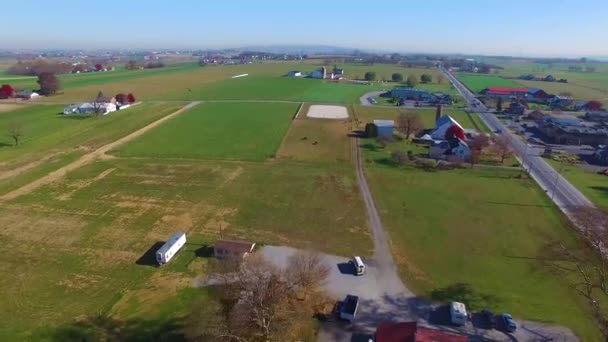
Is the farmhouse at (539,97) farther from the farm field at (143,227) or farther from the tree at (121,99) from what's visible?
the tree at (121,99)

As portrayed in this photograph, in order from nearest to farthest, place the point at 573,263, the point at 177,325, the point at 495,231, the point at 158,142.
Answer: the point at 177,325
the point at 573,263
the point at 495,231
the point at 158,142

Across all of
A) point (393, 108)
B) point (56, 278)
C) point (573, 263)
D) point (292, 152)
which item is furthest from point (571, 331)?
point (393, 108)

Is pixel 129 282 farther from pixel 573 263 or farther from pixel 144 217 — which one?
pixel 573 263

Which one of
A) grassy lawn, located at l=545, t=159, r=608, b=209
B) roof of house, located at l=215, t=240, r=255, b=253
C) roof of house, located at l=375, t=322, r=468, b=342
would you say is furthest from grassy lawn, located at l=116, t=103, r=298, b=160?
grassy lawn, located at l=545, t=159, r=608, b=209

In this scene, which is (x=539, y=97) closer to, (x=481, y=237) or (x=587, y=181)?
(x=587, y=181)

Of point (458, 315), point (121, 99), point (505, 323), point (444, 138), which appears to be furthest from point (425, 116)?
point (121, 99)

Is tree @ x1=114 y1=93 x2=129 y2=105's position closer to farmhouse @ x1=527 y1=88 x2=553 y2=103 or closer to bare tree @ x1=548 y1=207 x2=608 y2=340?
bare tree @ x1=548 y1=207 x2=608 y2=340

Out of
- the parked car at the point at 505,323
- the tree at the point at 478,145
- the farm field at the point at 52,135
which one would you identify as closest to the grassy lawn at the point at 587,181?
the tree at the point at 478,145
